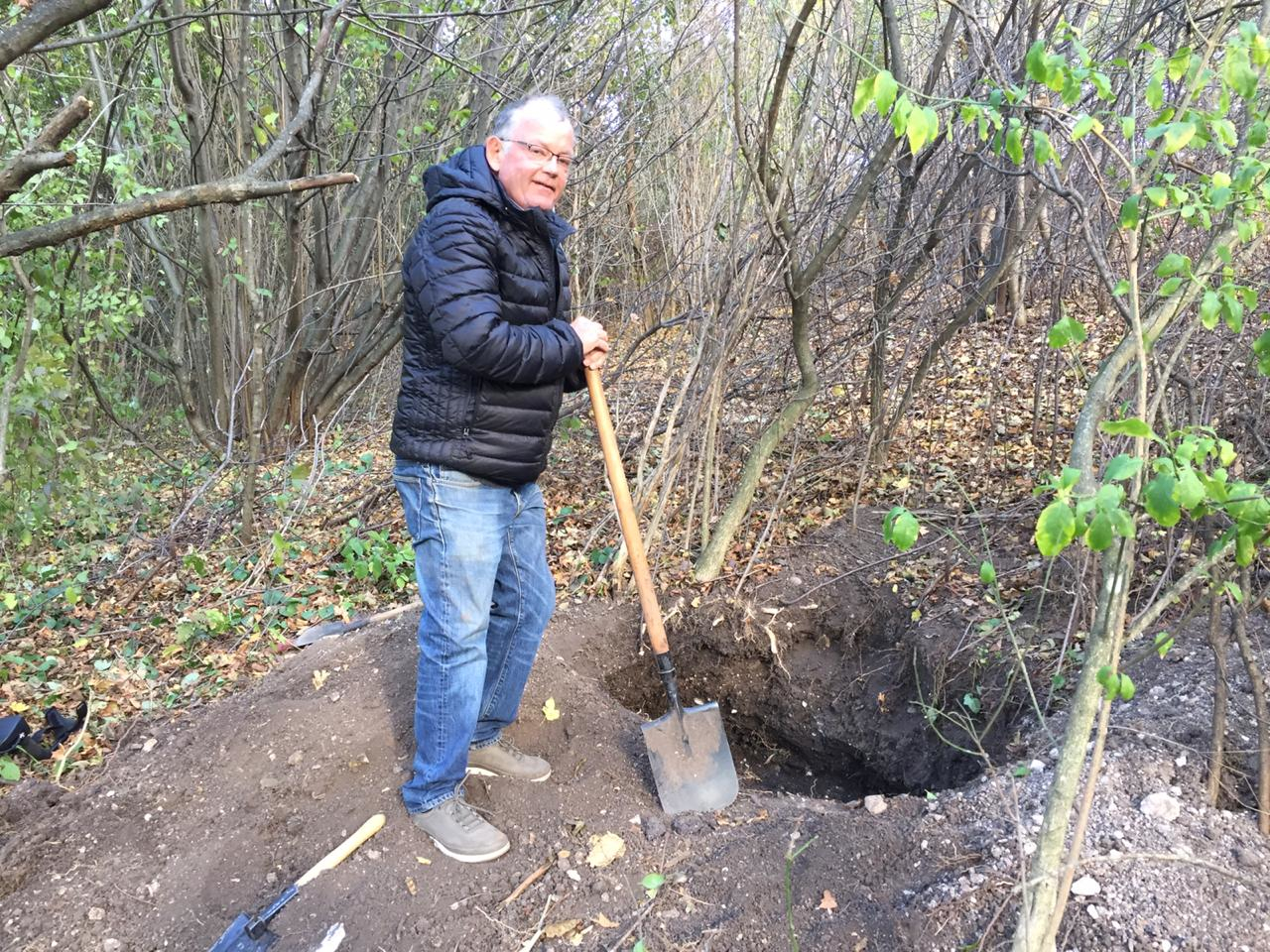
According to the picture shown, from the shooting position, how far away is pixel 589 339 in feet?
8.64

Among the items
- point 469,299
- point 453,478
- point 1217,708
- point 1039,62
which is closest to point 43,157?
point 469,299

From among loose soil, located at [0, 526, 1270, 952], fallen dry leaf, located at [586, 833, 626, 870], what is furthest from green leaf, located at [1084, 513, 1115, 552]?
fallen dry leaf, located at [586, 833, 626, 870]

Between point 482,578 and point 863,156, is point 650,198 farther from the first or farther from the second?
point 482,578

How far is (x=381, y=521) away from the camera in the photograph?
5.57 m

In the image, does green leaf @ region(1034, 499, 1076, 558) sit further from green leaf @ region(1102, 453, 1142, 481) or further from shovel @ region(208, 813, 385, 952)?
shovel @ region(208, 813, 385, 952)

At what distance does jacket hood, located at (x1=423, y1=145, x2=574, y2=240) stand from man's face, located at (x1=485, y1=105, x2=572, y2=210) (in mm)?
22

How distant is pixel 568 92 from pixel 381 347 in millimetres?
3295

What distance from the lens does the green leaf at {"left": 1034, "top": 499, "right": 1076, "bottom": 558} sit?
121cm

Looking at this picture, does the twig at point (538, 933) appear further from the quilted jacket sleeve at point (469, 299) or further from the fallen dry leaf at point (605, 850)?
the quilted jacket sleeve at point (469, 299)

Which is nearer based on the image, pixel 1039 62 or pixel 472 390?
pixel 1039 62

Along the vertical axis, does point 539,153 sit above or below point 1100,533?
above

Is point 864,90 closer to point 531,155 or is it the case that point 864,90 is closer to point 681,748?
point 531,155

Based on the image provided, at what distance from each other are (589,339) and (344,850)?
1.83 m

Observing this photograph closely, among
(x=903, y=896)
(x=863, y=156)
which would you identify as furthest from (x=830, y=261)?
(x=903, y=896)
